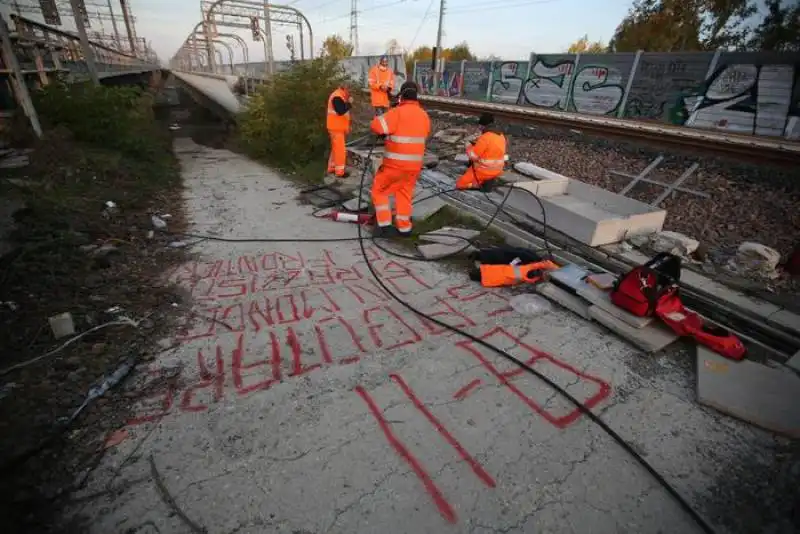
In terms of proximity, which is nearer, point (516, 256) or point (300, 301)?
point (300, 301)

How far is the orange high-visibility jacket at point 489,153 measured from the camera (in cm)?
640

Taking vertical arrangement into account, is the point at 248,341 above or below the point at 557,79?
below

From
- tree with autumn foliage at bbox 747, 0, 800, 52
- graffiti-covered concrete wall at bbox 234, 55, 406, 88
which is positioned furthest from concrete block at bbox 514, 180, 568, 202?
tree with autumn foliage at bbox 747, 0, 800, 52

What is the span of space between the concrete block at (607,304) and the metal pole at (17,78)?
31.9 feet

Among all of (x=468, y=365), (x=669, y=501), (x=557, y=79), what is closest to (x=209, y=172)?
(x=468, y=365)

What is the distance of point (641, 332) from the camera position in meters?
3.41

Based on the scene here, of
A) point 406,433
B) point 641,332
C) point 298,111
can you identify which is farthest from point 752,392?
point 298,111

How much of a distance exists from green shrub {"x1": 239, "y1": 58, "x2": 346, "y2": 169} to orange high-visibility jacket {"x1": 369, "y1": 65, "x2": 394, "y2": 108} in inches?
45.8

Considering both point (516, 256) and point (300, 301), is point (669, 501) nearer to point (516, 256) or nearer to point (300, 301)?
point (516, 256)

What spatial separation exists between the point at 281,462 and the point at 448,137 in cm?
1056

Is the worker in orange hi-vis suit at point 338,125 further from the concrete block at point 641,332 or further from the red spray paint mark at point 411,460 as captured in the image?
the red spray paint mark at point 411,460

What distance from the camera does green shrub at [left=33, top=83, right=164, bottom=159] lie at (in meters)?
7.72

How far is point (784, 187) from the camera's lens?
6.55 meters

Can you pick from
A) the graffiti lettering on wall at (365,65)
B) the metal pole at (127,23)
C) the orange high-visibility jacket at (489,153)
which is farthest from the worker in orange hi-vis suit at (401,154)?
the metal pole at (127,23)
